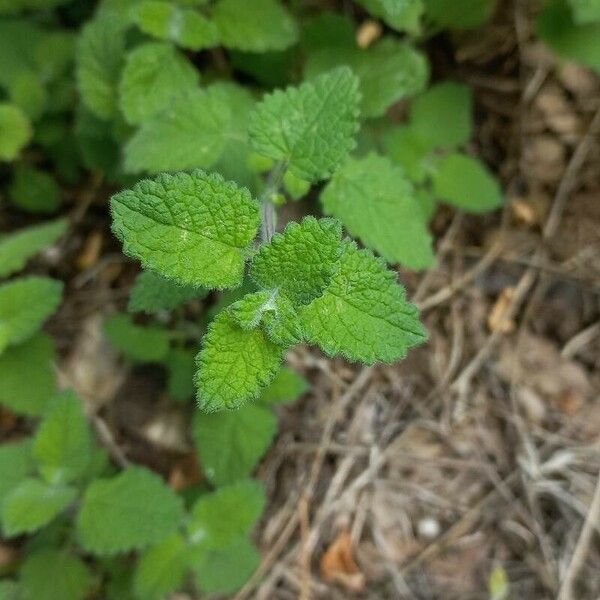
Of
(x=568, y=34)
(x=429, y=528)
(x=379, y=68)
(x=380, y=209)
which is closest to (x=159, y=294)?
(x=380, y=209)

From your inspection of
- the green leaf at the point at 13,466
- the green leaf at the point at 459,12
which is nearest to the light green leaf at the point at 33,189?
the green leaf at the point at 13,466

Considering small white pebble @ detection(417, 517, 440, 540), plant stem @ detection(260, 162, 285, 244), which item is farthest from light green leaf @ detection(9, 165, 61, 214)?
small white pebble @ detection(417, 517, 440, 540)

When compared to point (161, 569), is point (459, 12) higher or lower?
higher

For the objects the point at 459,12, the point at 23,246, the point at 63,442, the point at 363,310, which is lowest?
the point at 63,442

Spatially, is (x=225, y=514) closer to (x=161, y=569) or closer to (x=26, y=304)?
(x=161, y=569)

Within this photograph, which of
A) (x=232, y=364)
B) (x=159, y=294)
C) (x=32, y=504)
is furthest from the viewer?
(x=32, y=504)

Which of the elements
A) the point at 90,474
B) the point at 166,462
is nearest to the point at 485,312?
the point at 166,462

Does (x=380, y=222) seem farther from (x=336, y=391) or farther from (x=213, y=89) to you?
(x=336, y=391)
